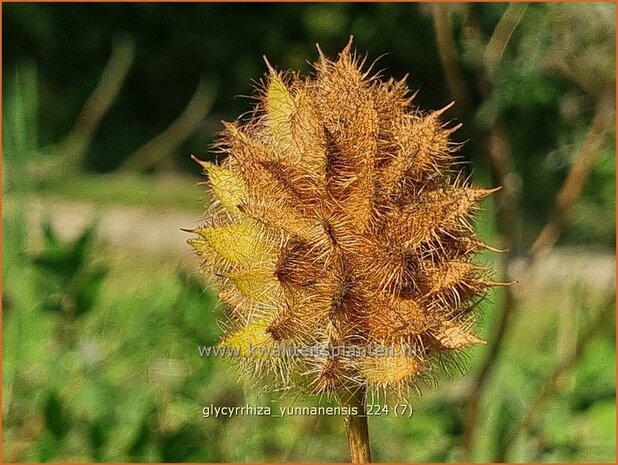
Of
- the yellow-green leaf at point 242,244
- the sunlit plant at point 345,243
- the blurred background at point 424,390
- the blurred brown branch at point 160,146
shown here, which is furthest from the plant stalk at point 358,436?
the blurred brown branch at point 160,146

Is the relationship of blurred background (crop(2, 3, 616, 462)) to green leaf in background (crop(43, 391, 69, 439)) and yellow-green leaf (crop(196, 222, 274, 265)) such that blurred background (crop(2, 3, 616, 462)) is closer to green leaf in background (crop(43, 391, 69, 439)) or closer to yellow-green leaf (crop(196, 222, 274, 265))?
green leaf in background (crop(43, 391, 69, 439))

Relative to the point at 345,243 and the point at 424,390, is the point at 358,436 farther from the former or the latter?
the point at 424,390

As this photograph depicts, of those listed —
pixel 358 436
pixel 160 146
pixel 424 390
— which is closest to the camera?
pixel 358 436

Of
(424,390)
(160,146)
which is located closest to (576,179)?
(424,390)

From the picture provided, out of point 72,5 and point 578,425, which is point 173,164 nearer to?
point 72,5

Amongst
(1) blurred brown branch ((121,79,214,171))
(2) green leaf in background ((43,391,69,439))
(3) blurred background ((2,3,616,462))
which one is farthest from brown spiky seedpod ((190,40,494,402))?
(1) blurred brown branch ((121,79,214,171))

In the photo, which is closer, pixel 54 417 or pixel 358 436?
pixel 358 436

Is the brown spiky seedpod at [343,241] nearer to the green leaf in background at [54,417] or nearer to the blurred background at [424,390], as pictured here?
the blurred background at [424,390]

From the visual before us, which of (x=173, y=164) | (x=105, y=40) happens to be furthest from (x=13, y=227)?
(x=105, y=40)

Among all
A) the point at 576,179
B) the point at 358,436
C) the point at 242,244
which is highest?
the point at 576,179
